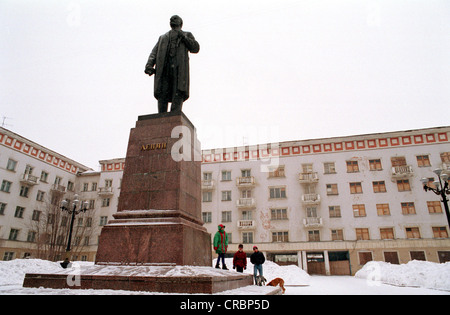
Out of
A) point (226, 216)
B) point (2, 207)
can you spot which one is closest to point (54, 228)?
point (2, 207)

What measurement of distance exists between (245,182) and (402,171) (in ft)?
55.2

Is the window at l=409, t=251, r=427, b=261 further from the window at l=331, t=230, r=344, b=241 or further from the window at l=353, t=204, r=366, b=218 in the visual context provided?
the window at l=331, t=230, r=344, b=241

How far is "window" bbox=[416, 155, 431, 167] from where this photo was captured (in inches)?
1207

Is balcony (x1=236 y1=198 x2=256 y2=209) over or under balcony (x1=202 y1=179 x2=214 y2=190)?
under

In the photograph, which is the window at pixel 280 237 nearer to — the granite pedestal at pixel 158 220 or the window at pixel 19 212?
the granite pedestal at pixel 158 220

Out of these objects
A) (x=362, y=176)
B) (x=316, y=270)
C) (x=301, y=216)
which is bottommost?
(x=316, y=270)

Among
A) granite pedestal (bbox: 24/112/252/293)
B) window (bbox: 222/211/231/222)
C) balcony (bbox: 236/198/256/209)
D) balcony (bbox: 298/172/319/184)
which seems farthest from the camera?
window (bbox: 222/211/231/222)

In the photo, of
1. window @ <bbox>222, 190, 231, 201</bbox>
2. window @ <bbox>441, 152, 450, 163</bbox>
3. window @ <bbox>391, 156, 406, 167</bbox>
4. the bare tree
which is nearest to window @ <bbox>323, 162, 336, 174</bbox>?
window @ <bbox>391, 156, 406, 167</bbox>

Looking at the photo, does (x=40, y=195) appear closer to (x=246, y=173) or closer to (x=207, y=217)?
(x=207, y=217)

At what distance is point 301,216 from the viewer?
3180 cm

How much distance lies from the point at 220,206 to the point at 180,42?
2746cm

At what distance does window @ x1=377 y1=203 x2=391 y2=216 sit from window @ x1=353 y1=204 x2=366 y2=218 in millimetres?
1448
